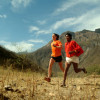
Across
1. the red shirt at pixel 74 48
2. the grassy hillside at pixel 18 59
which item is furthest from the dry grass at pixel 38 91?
the grassy hillside at pixel 18 59

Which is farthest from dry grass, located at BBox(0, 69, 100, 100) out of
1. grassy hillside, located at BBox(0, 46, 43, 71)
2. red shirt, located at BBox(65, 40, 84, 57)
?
grassy hillside, located at BBox(0, 46, 43, 71)

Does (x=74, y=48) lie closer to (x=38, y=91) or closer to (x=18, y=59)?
(x=38, y=91)

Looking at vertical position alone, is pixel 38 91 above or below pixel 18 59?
below

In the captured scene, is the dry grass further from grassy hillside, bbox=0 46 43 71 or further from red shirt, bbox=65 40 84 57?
grassy hillside, bbox=0 46 43 71

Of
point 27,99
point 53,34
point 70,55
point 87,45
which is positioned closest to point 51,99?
point 27,99

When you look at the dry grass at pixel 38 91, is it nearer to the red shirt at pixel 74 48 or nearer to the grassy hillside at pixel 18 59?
the red shirt at pixel 74 48

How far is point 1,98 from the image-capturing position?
2.46 m

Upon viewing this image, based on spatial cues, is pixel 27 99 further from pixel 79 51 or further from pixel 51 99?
pixel 79 51

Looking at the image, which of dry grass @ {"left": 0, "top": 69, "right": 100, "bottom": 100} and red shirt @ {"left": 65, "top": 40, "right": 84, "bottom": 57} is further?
red shirt @ {"left": 65, "top": 40, "right": 84, "bottom": 57}

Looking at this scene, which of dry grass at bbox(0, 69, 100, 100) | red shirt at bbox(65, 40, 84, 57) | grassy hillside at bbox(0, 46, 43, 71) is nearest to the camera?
dry grass at bbox(0, 69, 100, 100)

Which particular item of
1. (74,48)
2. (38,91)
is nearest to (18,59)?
(74,48)

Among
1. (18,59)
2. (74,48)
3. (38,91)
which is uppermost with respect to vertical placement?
(18,59)

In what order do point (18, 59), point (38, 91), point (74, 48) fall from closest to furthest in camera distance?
1. point (38, 91)
2. point (74, 48)
3. point (18, 59)

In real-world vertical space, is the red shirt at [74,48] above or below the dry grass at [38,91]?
above
